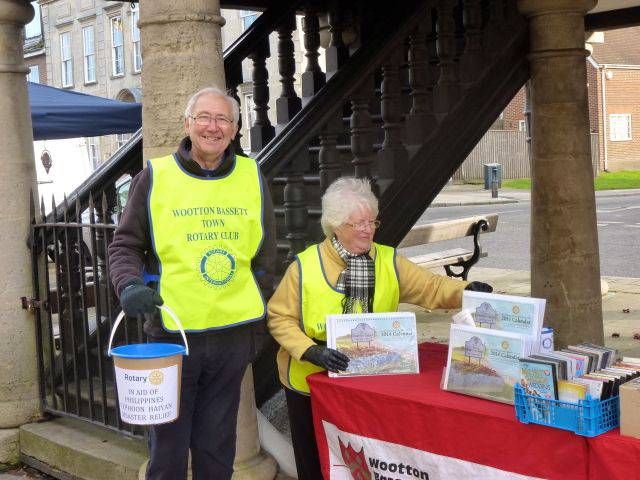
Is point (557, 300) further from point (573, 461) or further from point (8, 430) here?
point (8, 430)

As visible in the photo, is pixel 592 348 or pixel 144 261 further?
pixel 144 261

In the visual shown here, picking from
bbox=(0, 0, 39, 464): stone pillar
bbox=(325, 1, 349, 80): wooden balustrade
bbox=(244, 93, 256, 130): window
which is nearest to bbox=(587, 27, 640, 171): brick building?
bbox=(244, 93, 256, 130): window

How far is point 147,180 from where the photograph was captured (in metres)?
3.56

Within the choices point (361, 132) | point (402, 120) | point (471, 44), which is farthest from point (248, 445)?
point (471, 44)

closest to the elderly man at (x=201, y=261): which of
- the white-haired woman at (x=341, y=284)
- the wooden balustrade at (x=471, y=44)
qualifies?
the white-haired woman at (x=341, y=284)

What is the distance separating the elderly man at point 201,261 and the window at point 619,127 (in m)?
40.0

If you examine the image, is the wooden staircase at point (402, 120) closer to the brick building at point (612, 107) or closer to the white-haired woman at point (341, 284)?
the white-haired woman at point (341, 284)

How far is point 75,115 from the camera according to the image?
9.45 m

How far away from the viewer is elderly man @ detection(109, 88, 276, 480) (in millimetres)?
3520

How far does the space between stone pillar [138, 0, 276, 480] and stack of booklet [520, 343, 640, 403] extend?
1.98 m

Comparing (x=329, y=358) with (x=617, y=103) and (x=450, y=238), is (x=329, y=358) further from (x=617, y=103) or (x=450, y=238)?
(x=617, y=103)

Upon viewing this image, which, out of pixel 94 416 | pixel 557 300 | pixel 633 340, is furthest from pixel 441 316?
pixel 94 416

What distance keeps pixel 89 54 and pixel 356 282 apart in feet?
115

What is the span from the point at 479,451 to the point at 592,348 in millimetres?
549
